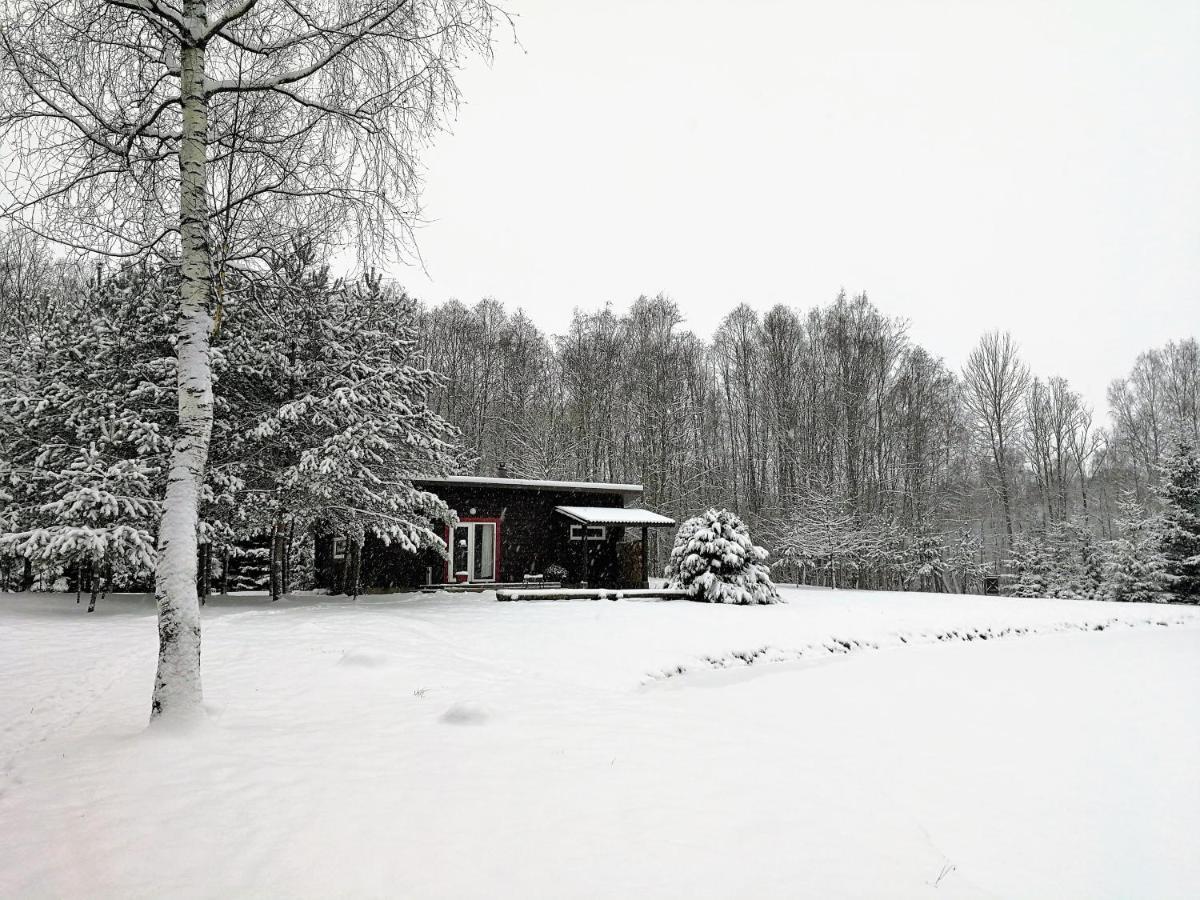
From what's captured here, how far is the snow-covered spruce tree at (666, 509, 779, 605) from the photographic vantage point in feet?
56.0

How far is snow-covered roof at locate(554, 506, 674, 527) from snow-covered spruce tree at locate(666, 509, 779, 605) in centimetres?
187

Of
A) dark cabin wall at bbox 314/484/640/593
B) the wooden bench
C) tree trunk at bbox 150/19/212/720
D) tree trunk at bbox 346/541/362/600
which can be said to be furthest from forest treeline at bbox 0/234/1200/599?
tree trunk at bbox 150/19/212/720

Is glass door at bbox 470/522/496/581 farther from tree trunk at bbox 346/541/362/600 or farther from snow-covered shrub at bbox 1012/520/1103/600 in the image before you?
snow-covered shrub at bbox 1012/520/1103/600

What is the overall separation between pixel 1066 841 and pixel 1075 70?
16507 millimetres

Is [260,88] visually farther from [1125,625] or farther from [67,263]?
[1125,625]

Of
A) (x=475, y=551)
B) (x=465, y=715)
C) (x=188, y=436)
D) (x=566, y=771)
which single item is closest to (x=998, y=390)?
(x=475, y=551)

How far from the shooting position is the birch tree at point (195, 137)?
17.6 ft

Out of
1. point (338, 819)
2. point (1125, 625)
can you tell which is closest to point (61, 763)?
point (338, 819)

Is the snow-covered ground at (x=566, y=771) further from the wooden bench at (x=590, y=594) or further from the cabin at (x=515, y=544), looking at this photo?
the cabin at (x=515, y=544)

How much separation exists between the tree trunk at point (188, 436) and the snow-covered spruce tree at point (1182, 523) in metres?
27.4

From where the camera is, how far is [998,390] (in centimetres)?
3234

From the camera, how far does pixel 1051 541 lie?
89.7 ft

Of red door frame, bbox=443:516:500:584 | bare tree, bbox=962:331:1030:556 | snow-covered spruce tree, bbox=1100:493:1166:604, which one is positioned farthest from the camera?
bare tree, bbox=962:331:1030:556

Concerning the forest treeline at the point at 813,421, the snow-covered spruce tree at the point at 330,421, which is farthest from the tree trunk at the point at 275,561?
the forest treeline at the point at 813,421
